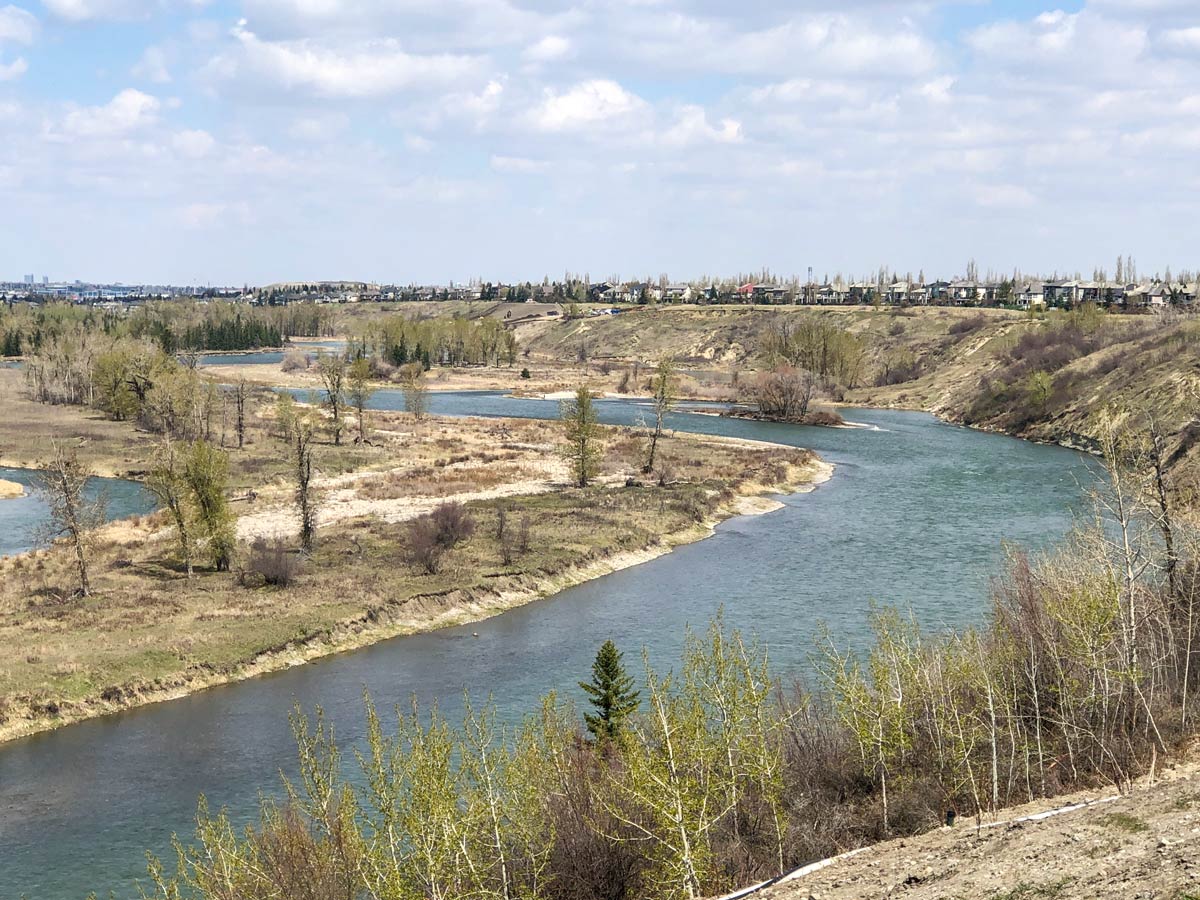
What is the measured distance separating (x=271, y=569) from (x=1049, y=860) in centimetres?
4083

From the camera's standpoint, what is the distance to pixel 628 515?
2773 inches

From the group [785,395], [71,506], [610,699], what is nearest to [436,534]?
[71,506]

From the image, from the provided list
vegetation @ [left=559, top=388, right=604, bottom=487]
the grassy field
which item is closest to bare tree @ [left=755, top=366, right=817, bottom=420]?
the grassy field

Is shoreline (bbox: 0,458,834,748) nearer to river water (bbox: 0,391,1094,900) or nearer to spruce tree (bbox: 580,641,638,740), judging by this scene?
river water (bbox: 0,391,1094,900)

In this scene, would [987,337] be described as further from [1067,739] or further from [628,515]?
[1067,739]

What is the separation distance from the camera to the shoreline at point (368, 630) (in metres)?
38.3

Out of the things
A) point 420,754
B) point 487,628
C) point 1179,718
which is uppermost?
point 420,754

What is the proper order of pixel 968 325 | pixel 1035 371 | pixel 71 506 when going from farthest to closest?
pixel 968 325, pixel 1035 371, pixel 71 506

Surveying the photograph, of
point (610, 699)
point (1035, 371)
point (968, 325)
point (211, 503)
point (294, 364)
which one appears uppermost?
point (968, 325)

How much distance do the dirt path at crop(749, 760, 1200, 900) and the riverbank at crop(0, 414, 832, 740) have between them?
29265 millimetres

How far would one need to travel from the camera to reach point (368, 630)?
4756 centimetres

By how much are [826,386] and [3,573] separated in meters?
120

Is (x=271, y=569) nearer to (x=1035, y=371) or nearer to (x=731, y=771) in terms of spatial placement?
(x=731, y=771)

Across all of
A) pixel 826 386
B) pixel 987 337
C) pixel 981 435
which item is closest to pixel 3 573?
pixel 981 435
